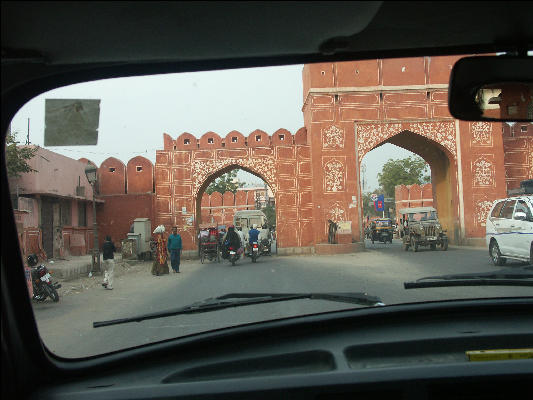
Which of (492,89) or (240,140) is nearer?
(492,89)

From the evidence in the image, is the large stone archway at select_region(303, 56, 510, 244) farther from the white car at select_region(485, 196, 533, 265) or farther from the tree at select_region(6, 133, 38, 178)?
the tree at select_region(6, 133, 38, 178)

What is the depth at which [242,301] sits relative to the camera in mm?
2258

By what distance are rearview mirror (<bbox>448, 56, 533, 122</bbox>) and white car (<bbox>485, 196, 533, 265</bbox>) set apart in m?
1.05

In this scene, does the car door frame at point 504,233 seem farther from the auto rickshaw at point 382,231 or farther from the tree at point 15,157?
the auto rickshaw at point 382,231

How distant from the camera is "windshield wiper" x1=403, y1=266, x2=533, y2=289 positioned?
2324 millimetres

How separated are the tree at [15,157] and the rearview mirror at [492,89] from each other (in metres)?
1.73

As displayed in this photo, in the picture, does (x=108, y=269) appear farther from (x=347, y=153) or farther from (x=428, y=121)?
(x=347, y=153)

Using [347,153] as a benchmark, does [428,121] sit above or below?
below

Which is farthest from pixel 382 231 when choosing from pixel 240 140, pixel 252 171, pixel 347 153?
pixel 347 153

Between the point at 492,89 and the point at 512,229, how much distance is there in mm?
1582

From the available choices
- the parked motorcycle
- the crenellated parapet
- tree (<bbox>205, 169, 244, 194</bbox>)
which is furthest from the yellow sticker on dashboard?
tree (<bbox>205, 169, 244, 194</bbox>)

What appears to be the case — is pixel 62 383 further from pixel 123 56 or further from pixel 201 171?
pixel 201 171

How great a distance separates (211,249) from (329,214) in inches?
200

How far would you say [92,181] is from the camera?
4.88 meters
